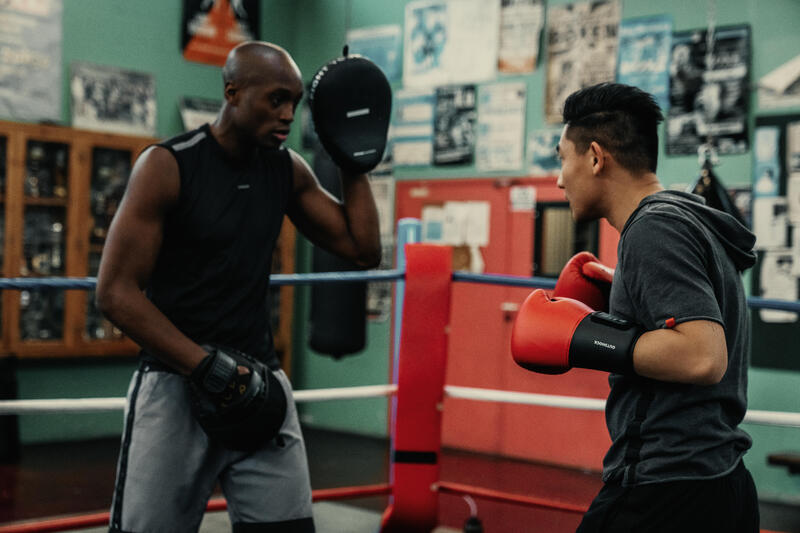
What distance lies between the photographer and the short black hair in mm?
1362

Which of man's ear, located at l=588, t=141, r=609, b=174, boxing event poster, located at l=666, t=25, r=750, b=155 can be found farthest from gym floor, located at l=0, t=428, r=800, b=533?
man's ear, located at l=588, t=141, r=609, b=174

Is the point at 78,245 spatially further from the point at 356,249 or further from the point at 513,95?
the point at 356,249

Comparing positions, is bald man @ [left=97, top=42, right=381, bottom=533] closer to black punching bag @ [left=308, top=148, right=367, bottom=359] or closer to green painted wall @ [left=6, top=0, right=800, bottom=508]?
black punching bag @ [left=308, top=148, right=367, bottom=359]

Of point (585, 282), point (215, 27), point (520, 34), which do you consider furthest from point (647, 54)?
point (585, 282)

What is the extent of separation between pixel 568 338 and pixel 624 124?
1.13 feet

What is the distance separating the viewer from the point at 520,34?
213 inches

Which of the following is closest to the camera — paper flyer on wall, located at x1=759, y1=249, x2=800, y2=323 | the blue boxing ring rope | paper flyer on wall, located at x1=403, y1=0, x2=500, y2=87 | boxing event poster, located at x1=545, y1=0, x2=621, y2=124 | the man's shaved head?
the man's shaved head

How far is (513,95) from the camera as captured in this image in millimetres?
5438

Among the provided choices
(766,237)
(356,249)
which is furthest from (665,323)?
(766,237)

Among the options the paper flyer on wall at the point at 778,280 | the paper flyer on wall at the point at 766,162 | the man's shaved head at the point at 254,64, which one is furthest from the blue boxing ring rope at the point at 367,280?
the paper flyer on wall at the point at 766,162

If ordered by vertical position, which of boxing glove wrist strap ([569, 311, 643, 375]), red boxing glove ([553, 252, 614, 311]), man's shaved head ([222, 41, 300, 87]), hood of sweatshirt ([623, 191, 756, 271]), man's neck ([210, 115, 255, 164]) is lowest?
boxing glove wrist strap ([569, 311, 643, 375])

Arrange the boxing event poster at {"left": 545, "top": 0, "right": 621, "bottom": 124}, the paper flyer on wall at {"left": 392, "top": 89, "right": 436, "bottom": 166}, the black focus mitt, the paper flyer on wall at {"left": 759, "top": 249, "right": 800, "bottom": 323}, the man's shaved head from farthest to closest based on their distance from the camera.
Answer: the paper flyer on wall at {"left": 392, "top": 89, "right": 436, "bottom": 166} < the boxing event poster at {"left": 545, "top": 0, "right": 621, "bottom": 124} < the paper flyer on wall at {"left": 759, "top": 249, "right": 800, "bottom": 323} < the black focus mitt < the man's shaved head

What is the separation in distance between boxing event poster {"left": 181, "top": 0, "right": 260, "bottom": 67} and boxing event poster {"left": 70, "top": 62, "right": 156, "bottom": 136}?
432 millimetres

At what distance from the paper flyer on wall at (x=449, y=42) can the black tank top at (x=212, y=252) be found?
4.06 metres
